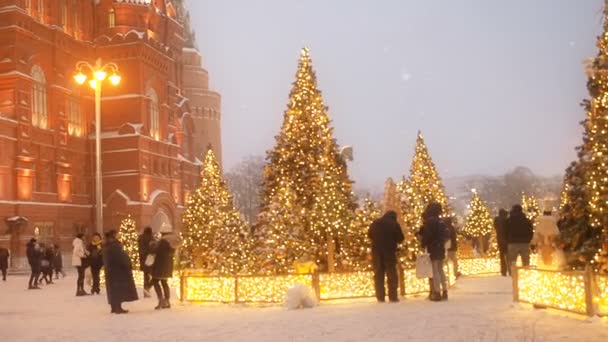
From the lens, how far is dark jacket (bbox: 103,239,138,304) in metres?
13.8

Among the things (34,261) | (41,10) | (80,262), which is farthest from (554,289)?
(41,10)

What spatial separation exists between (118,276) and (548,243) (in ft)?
24.3

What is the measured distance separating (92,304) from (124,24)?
43884 millimetres

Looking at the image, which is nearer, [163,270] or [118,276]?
[118,276]

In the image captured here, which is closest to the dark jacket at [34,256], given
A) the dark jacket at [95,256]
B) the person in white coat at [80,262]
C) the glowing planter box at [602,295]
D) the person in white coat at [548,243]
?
the person in white coat at [80,262]

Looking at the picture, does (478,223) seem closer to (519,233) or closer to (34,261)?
(519,233)

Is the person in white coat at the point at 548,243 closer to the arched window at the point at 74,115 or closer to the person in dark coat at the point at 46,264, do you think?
the person in dark coat at the point at 46,264

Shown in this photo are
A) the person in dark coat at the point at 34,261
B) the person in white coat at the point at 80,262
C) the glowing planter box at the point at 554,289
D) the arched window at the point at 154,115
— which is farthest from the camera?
the arched window at the point at 154,115

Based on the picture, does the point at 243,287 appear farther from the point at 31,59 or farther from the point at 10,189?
the point at 31,59

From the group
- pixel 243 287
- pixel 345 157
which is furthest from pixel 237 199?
pixel 243 287

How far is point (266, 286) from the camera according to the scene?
46.0 ft

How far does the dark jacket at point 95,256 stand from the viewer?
19.7 m

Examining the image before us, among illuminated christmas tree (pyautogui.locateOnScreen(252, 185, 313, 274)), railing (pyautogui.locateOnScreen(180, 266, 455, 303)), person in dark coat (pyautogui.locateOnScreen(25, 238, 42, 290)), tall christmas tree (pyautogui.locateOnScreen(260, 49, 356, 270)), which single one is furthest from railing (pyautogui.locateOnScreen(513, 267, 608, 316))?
person in dark coat (pyautogui.locateOnScreen(25, 238, 42, 290))

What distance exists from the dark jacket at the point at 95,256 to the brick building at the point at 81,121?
2598 centimetres
